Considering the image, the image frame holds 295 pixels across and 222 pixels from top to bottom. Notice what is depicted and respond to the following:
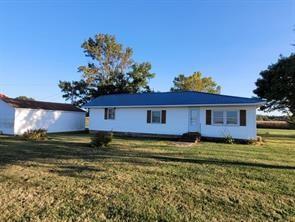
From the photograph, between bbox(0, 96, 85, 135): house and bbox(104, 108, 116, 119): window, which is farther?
bbox(104, 108, 116, 119): window

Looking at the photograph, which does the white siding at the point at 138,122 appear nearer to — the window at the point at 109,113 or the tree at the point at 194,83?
the window at the point at 109,113

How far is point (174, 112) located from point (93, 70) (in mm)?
22787

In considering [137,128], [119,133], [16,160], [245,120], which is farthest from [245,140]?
[16,160]

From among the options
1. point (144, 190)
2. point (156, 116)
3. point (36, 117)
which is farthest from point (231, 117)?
point (36, 117)

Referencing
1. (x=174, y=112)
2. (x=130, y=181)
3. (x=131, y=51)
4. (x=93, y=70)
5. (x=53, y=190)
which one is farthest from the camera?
(x=131, y=51)

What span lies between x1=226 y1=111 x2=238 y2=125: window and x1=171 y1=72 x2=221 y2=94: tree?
30.2 meters

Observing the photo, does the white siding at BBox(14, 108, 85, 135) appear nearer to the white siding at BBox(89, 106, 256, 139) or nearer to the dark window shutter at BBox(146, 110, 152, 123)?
the white siding at BBox(89, 106, 256, 139)

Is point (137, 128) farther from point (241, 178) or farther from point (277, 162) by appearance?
point (241, 178)

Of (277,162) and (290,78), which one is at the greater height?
(290,78)

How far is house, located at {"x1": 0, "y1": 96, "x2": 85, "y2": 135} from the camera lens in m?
21.2

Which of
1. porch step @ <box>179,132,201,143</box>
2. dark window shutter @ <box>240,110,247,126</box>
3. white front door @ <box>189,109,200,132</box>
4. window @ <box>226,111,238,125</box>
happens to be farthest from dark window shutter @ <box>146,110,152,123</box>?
dark window shutter @ <box>240,110,247,126</box>

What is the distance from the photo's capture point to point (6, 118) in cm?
2161

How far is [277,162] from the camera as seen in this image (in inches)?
385

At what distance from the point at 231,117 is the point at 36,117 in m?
17.1
